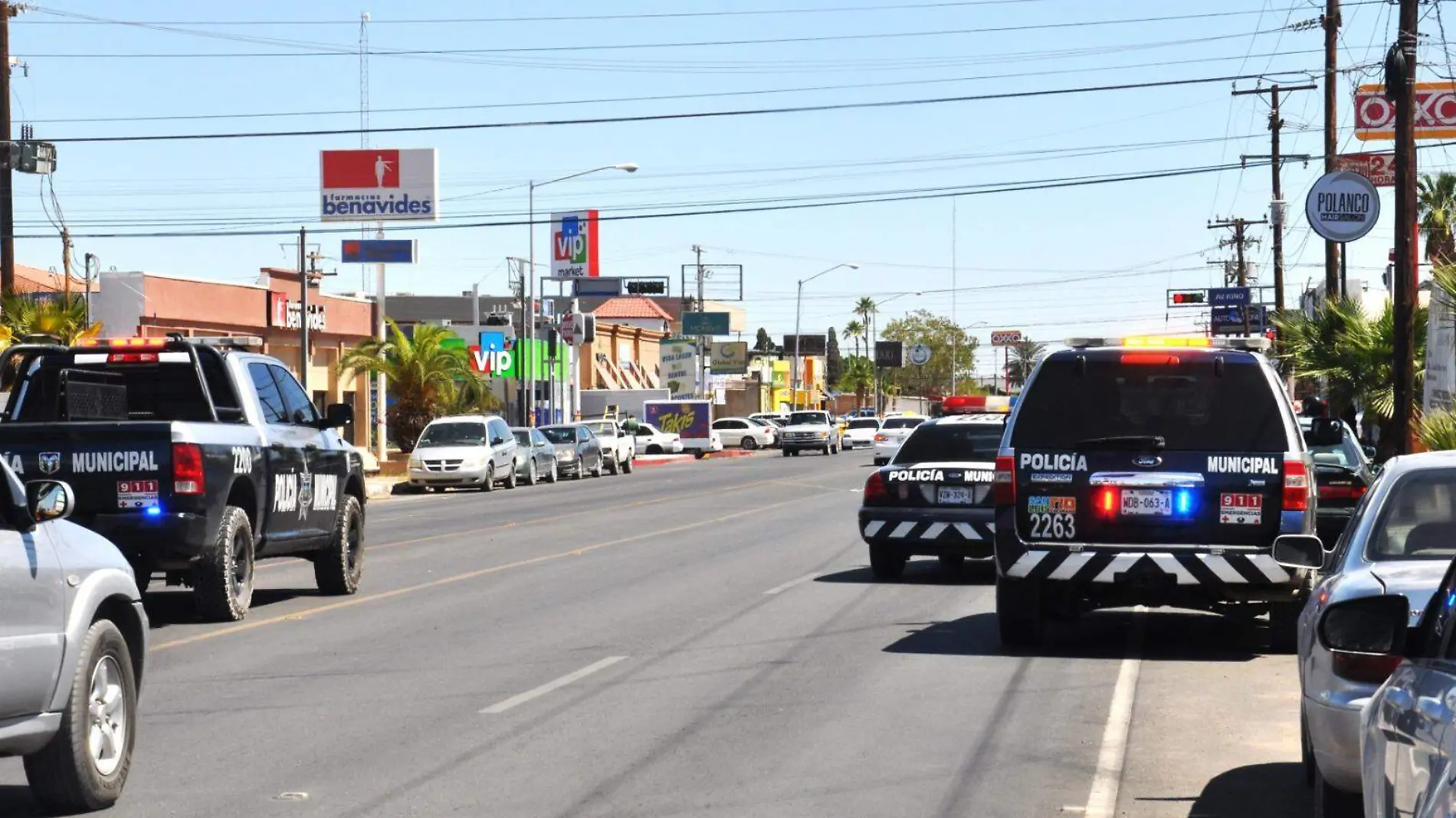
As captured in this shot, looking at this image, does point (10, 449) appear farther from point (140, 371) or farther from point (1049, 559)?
point (1049, 559)

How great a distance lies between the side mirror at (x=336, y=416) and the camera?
1658 centimetres

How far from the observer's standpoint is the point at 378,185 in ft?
226

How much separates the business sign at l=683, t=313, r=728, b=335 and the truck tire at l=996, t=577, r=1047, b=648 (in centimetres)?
9641

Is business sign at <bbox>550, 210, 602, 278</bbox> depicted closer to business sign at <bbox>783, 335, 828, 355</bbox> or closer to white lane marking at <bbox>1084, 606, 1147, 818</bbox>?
business sign at <bbox>783, 335, 828, 355</bbox>

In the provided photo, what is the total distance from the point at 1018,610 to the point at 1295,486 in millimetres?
2048

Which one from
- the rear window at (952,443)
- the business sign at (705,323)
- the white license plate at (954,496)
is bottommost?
the white license plate at (954,496)

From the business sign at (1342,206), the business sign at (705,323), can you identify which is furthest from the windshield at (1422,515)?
the business sign at (705,323)

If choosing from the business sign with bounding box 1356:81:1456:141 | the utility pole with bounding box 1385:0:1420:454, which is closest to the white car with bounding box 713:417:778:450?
the business sign with bounding box 1356:81:1456:141

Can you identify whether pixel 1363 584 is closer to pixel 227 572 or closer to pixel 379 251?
pixel 227 572

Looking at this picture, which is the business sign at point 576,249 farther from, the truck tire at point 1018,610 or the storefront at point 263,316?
the truck tire at point 1018,610

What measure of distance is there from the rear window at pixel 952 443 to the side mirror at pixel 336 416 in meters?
5.53

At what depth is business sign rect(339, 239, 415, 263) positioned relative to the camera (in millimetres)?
61875

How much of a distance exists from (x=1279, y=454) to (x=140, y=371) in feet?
29.9

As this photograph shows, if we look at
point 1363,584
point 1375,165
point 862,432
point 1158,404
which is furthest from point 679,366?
point 1363,584
